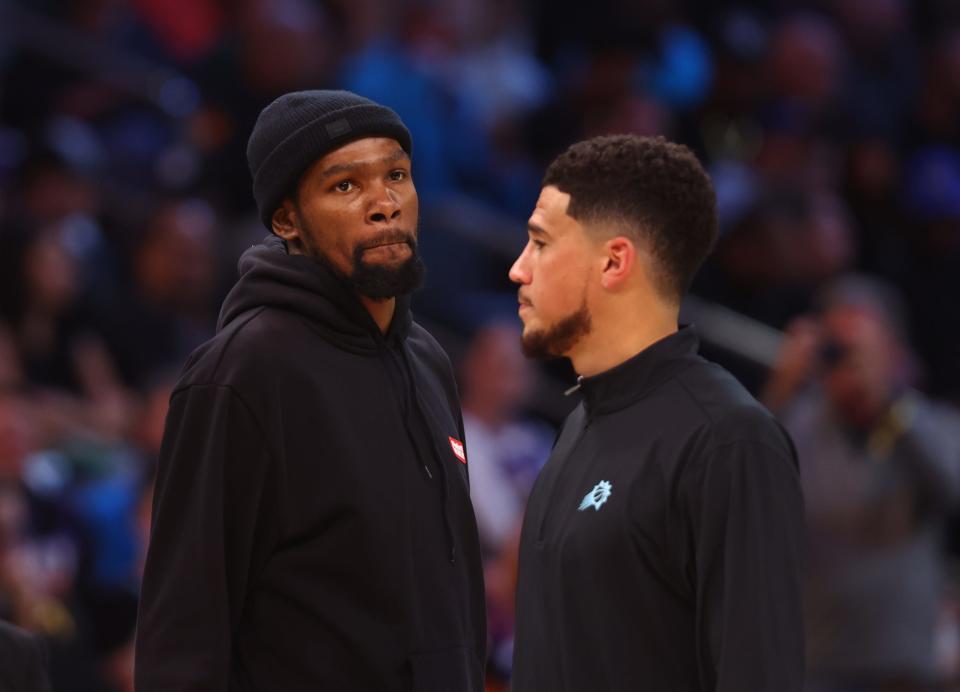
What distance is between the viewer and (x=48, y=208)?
7.64 meters

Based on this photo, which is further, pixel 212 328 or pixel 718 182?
pixel 718 182

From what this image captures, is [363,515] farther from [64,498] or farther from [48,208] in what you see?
[48,208]

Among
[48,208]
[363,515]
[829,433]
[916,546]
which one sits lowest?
[916,546]

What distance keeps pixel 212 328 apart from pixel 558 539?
478 cm

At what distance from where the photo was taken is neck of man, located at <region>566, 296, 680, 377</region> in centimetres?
338

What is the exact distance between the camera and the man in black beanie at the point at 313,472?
306 cm

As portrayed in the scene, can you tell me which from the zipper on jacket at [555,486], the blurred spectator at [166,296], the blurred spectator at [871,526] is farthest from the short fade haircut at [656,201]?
the blurred spectator at [166,296]

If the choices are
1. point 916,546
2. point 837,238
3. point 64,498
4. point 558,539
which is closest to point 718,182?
point 837,238

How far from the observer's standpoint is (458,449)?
348 centimetres

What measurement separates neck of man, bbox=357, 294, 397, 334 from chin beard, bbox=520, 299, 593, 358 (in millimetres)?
252

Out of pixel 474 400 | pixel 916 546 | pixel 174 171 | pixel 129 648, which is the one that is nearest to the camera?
pixel 129 648

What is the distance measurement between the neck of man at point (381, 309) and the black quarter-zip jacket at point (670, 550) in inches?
16.1

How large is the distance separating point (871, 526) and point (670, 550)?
3659mm

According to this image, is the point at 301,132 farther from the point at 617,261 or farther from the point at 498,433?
the point at 498,433
